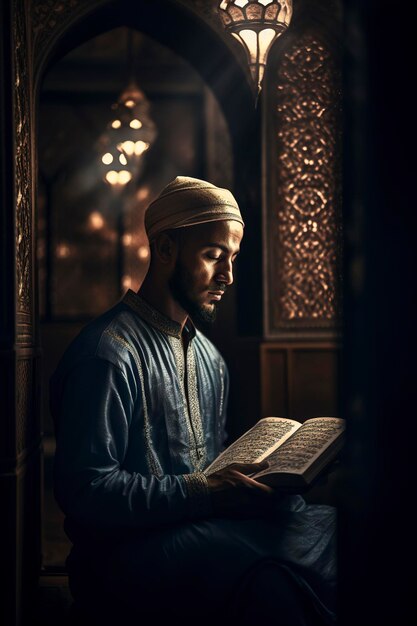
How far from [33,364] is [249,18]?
1419 mm

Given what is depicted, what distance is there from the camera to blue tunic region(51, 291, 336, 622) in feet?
7.06

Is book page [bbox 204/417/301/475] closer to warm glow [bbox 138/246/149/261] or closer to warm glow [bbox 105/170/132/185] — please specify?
warm glow [bbox 105/170/132/185]

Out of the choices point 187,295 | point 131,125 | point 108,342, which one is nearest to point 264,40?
point 187,295

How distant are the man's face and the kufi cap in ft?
0.10

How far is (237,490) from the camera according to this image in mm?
2156

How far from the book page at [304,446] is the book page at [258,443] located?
0.16ft

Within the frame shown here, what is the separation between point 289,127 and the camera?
3.91 metres

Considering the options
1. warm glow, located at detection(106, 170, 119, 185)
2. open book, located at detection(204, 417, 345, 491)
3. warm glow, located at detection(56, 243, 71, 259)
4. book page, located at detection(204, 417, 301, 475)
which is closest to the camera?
open book, located at detection(204, 417, 345, 491)

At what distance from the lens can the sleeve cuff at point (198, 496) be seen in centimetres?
219

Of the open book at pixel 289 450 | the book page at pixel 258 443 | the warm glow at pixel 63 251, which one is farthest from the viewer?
the warm glow at pixel 63 251

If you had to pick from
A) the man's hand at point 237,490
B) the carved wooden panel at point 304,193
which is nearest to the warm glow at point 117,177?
the carved wooden panel at point 304,193

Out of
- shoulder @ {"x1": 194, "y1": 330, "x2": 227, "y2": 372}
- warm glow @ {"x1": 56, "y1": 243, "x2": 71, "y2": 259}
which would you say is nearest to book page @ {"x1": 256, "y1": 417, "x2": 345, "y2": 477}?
shoulder @ {"x1": 194, "y1": 330, "x2": 227, "y2": 372}

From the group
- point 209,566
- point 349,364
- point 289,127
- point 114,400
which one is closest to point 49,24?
point 289,127

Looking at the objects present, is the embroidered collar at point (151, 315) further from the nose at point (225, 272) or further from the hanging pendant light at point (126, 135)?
the hanging pendant light at point (126, 135)
